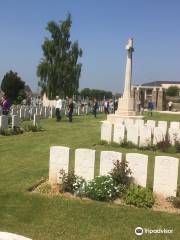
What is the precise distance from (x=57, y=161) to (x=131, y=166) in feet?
4.95

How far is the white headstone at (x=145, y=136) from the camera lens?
44.9 ft

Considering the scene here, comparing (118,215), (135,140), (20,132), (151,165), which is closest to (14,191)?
→ (118,215)

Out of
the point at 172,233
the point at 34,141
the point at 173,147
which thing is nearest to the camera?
the point at 172,233

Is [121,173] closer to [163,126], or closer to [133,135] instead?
[133,135]

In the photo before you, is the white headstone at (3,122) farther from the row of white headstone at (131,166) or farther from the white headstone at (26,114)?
the row of white headstone at (131,166)

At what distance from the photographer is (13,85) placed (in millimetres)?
49844

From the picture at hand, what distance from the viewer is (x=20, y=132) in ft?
57.5

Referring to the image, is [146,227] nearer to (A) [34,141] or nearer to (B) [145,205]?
(B) [145,205]

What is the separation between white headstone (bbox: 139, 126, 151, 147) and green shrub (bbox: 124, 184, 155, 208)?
5.99 meters

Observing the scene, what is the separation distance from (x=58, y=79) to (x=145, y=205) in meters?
38.9

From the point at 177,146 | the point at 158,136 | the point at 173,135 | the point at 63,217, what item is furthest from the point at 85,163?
the point at 173,135

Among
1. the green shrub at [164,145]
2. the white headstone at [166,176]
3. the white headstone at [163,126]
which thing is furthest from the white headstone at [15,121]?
the white headstone at [166,176]

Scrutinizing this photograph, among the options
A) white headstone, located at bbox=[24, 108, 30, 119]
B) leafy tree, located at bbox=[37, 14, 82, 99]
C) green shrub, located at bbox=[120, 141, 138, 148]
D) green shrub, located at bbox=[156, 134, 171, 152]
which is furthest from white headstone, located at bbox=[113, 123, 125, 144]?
leafy tree, located at bbox=[37, 14, 82, 99]

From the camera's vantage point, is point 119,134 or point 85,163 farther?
point 119,134
